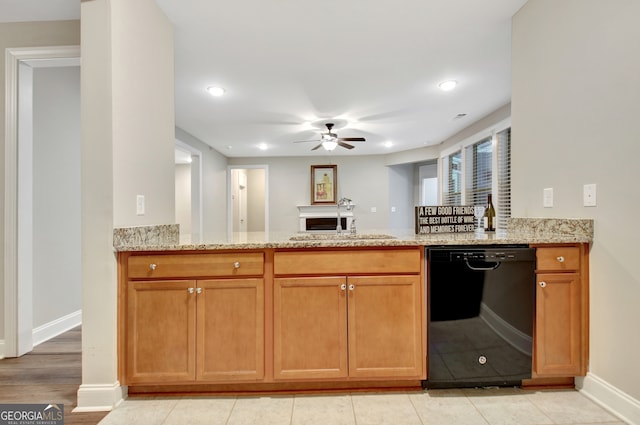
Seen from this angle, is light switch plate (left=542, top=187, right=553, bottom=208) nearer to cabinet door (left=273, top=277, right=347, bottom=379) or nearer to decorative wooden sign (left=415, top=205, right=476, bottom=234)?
decorative wooden sign (left=415, top=205, right=476, bottom=234)

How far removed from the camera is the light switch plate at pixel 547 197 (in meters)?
2.07

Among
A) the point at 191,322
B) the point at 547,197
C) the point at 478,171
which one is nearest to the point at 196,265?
the point at 191,322

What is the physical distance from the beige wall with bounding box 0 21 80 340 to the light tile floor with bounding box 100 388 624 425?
68.6 inches

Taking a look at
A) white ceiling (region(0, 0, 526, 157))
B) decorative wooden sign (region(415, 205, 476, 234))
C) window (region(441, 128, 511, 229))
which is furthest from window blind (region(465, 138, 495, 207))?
decorative wooden sign (region(415, 205, 476, 234))

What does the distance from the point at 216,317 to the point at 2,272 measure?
1930mm

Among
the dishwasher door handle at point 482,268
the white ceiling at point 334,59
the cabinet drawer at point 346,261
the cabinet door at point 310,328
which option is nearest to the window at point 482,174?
the white ceiling at point 334,59

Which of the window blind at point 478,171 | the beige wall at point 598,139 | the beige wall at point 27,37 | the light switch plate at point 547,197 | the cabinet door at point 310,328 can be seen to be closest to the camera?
the beige wall at point 598,139

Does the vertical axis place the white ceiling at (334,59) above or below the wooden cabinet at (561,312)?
above

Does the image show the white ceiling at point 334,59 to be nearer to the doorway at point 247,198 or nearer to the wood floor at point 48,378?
the wood floor at point 48,378

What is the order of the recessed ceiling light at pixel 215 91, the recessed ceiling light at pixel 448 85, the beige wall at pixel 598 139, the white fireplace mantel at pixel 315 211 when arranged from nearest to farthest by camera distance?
the beige wall at pixel 598 139
the recessed ceiling light at pixel 448 85
the recessed ceiling light at pixel 215 91
the white fireplace mantel at pixel 315 211

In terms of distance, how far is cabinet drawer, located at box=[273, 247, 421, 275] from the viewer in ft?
6.19

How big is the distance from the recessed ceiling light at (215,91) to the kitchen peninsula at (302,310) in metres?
2.32

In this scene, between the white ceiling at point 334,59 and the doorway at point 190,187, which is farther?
the doorway at point 190,187

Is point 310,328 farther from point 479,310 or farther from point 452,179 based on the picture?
point 452,179
